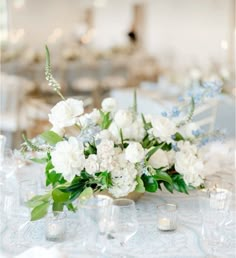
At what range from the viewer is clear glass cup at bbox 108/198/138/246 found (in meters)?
1.47

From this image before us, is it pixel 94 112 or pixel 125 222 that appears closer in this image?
pixel 125 222

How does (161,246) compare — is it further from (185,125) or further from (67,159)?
(185,125)

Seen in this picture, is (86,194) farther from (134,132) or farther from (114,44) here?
(114,44)

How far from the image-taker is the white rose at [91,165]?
1629 mm

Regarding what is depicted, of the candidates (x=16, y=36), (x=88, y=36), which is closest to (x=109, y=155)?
(x=16, y=36)

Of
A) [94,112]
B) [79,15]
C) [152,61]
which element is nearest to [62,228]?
[94,112]

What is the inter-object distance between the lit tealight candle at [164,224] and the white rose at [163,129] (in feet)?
0.96

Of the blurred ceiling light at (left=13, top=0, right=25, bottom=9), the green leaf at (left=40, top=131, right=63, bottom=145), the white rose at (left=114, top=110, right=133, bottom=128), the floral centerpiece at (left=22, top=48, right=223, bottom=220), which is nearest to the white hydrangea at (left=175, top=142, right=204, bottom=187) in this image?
the floral centerpiece at (left=22, top=48, right=223, bottom=220)

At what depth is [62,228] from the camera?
5.12 ft

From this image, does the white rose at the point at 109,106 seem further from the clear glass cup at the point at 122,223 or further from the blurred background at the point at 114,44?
the blurred background at the point at 114,44

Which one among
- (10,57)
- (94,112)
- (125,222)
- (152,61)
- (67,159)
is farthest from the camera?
(152,61)

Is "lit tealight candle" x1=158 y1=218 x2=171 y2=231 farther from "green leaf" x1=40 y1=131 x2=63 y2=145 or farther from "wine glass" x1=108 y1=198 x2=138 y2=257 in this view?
"green leaf" x1=40 y1=131 x2=63 y2=145

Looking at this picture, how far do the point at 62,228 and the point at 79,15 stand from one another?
1055 cm

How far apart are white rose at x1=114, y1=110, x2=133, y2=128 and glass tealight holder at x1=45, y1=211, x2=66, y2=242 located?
410mm
